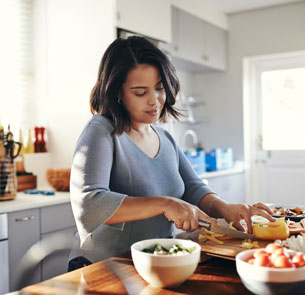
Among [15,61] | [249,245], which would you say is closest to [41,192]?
[15,61]

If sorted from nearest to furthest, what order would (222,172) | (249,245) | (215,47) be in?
(249,245) < (222,172) < (215,47)

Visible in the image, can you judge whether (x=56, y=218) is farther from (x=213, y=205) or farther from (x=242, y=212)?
(x=242, y=212)

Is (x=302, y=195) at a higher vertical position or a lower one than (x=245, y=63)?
lower

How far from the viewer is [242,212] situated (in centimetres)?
139

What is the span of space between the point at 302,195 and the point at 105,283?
3801mm

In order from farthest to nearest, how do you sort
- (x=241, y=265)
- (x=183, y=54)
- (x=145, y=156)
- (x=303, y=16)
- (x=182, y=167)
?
(x=303, y=16)
(x=183, y=54)
(x=182, y=167)
(x=145, y=156)
(x=241, y=265)

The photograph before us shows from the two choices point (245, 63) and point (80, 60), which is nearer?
point (80, 60)

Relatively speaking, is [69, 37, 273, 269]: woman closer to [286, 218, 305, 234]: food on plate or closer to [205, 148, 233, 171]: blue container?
[286, 218, 305, 234]: food on plate

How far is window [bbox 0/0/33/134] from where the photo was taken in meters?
3.22

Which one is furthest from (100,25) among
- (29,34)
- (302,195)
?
(302,195)

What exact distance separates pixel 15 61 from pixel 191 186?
219 cm

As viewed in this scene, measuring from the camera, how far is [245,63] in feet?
15.4

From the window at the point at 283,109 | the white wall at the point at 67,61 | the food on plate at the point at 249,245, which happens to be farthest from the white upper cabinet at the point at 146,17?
the food on plate at the point at 249,245

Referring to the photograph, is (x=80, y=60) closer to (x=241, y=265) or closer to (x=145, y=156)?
(x=145, y=156)
